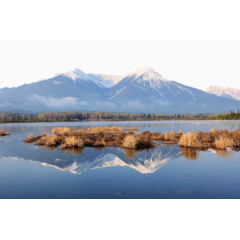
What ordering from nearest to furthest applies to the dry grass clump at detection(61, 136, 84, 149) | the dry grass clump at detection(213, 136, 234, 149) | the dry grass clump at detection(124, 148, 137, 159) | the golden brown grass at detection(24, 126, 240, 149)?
1. the dry grass clump at detection(124, 148, 137, 159)
2. the dry grass clump at detection(213, 136, 234, 149)
3. the golden brown grass at detection(24, 126, 240, 149)
4. the dry grass clump at detection(61, 136, 84, 149)

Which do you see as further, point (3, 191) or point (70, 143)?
point (70, 143)

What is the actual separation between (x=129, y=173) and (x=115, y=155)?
663 cm

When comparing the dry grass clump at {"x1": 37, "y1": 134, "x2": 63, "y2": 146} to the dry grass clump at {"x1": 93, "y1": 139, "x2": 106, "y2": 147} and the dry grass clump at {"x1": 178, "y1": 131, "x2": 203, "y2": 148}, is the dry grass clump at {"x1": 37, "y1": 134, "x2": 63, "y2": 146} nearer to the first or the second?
the dry grass clump at {"x1": 93, "y1": 139, "x2": 106, "y2": 147}

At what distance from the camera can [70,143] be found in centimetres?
2791

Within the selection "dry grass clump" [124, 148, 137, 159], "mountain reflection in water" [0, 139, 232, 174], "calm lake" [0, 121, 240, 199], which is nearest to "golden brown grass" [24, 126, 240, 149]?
"dry grass clump" [124, 148, 137, 159]

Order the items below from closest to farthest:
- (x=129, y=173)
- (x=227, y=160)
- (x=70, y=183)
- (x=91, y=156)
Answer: (x=70, y=183), (x=129, y=173), (x=227, y=160), (x=91, y=156)

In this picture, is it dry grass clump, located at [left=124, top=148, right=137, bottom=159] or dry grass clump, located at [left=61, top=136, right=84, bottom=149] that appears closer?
dry grass clump, located at [left=124, top=148, right=137, bottom=159]

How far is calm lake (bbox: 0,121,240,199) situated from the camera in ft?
41.8

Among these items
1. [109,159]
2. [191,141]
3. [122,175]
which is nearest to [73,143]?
[109,159]

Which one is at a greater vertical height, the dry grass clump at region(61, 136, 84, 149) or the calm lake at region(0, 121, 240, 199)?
the dry grass clump at region(61, 136, 84, 149)

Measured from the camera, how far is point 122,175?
16.3 m

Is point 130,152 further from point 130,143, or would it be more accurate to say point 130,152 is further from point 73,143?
point 73,143

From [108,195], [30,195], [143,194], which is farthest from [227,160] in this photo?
[30,195]

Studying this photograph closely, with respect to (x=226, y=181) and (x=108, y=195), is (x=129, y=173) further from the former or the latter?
(x=226, y=181)
